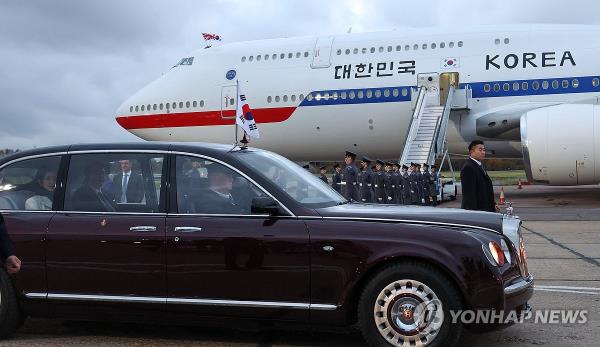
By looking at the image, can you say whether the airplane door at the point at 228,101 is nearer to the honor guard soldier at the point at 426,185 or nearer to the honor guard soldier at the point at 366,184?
the honor guard soldier at the point at 366,184

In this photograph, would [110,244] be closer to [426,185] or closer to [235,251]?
[235,251]

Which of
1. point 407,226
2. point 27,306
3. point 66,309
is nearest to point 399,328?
point 407,226

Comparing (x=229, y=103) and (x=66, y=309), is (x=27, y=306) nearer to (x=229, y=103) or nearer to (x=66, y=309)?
(x=66, y=309)

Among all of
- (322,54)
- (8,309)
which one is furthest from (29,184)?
(322,54)

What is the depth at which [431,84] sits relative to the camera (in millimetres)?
20500

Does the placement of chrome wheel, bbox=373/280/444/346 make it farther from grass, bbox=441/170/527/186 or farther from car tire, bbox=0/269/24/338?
grass, bbox=441/170/527/186

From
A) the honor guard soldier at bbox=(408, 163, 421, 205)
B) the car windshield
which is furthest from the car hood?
the honor guard soldier at bbox=(408, 163, 421, 205)

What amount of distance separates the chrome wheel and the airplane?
1456 cm

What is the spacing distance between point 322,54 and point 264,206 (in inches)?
698

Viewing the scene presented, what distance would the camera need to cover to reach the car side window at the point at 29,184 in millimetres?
5211

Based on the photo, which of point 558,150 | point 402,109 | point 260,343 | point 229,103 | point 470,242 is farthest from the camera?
point 229,103

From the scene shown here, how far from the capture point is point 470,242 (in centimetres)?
437

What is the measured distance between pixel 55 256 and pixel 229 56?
744 inches

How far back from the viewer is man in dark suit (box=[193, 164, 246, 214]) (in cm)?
486
